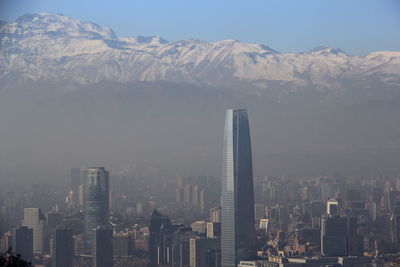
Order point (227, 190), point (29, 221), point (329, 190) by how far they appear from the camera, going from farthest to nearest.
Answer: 1. point (227, 190)
2. point (329, 190)
3. point (29, 221)

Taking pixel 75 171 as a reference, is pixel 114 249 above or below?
below

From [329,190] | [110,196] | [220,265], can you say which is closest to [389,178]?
[329,190]

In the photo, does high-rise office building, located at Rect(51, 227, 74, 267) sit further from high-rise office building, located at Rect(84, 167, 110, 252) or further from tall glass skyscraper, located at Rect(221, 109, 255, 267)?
tall glass skyscraper, located at Rect(221, 109, 255, 267)

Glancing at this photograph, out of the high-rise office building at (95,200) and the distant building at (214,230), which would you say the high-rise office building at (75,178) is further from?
the distant building at (214,230)

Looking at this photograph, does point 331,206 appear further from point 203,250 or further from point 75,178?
point 75,178

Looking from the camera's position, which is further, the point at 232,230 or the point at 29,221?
the point at 232,230

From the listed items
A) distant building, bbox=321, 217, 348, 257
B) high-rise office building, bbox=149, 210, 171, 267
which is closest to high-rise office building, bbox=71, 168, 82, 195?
high-rise office building, bbox=149, 210, 171, 267

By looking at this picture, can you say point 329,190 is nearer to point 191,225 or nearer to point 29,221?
point 191,225
